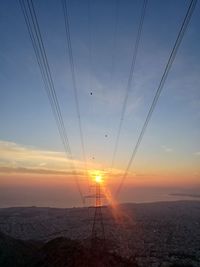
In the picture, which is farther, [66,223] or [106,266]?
[66,223]

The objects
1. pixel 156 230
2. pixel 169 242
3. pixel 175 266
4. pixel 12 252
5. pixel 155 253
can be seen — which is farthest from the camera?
pixel 156 230

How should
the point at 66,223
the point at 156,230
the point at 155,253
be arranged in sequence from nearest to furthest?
1. the point at 155,253
2. the point at 156,230
3. the point at 66,223

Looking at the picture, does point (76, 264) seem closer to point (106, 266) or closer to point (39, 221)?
point (106, 266)

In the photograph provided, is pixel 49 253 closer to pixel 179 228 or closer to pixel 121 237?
pixel 121 237

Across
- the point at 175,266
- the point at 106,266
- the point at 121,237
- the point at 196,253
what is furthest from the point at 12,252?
the point at 121,237

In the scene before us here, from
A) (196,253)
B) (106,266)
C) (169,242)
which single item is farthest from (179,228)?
(106,266)

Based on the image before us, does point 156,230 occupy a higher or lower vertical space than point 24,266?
higher

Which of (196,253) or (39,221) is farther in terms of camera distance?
(39,221)

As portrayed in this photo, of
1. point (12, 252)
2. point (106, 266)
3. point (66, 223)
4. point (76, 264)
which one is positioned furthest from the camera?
point (66, 223)

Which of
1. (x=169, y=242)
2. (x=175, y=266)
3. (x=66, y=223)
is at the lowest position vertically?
(x=175, y=266)
